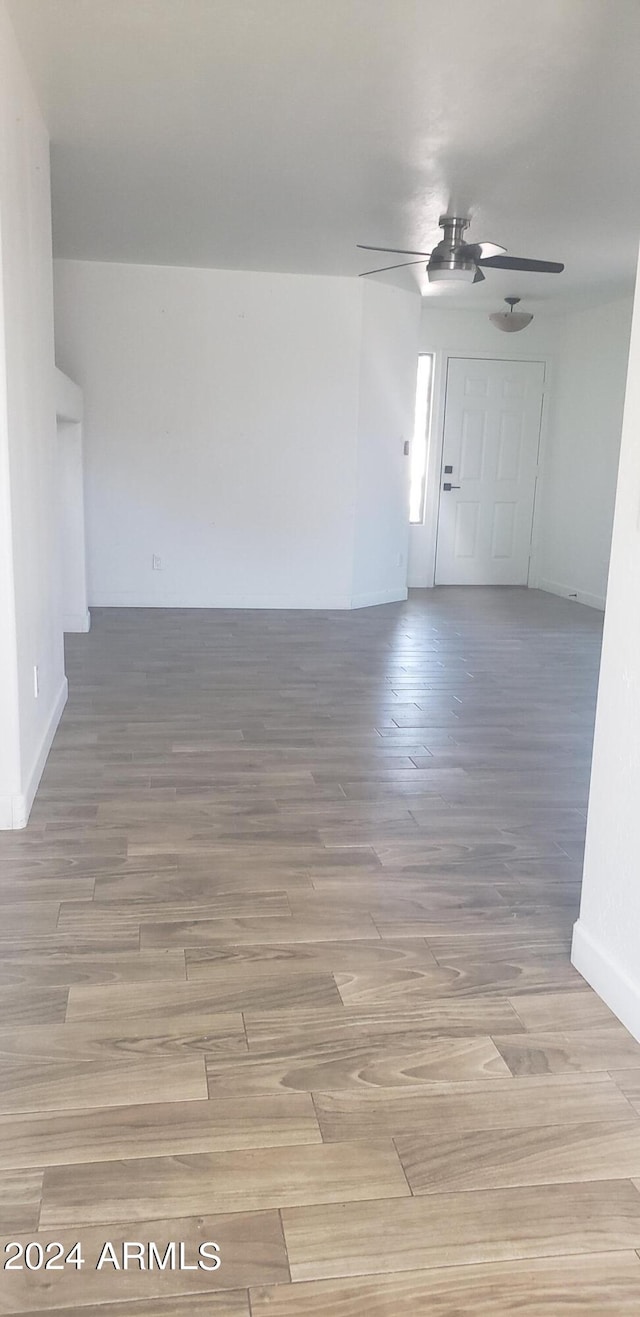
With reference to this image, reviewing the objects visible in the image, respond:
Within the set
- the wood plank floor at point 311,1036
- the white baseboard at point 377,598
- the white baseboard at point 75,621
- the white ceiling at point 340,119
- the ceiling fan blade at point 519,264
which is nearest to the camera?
the wood plank floor at point 311,1036

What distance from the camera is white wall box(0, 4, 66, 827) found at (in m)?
2.96

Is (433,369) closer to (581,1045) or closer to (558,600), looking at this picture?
(558,600)

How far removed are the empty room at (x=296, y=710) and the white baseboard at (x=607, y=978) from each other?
0.01 metres

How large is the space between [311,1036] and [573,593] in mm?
7180

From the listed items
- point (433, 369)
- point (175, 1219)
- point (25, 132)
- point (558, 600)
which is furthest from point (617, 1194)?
point (433, 369)

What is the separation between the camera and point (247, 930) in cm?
250

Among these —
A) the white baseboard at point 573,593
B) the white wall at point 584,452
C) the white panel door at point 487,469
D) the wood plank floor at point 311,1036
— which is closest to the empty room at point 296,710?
the wood plank floor at point 311,1036

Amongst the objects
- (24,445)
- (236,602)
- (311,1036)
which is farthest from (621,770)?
(236,602)

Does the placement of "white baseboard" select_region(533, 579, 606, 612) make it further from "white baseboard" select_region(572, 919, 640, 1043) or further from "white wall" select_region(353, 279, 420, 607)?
"white baseboard" select_region(572, 919, 640, 1043)

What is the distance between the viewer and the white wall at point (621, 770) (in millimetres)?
2057

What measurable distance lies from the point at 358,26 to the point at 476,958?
9.21 ft

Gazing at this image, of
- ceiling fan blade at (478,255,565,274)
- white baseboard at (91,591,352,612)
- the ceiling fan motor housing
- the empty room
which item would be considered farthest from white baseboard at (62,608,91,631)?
ceiling fan blade at (478,255,565,274)

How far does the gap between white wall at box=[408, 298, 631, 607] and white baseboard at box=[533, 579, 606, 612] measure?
12mm

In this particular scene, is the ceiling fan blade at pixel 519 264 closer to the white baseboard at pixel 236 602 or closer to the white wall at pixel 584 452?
the white wall at pixel 584 452
